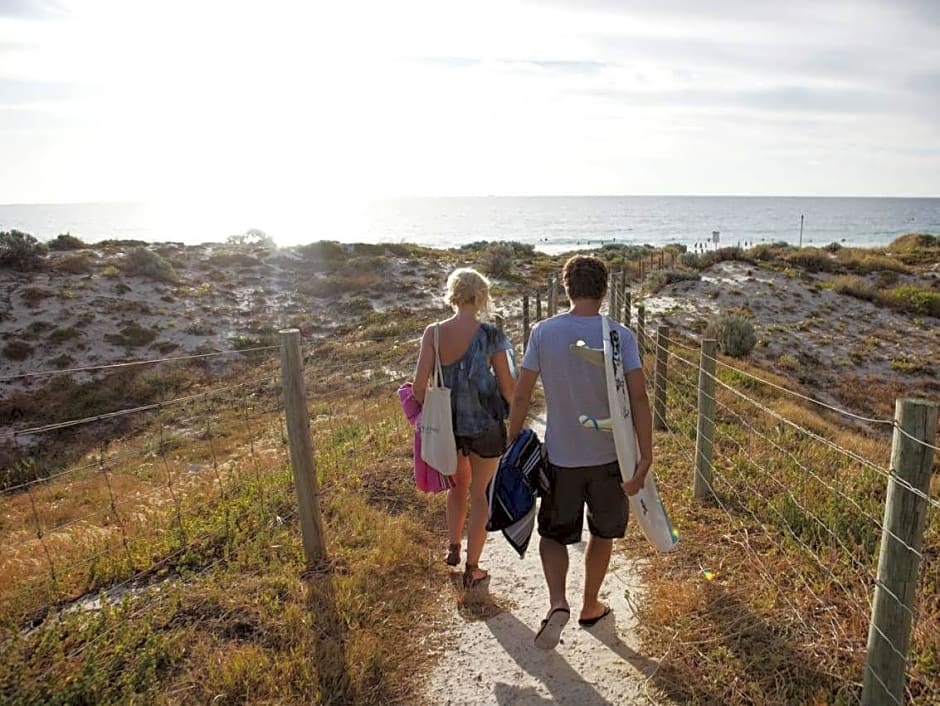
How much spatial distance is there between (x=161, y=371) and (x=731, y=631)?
1790 centimetres

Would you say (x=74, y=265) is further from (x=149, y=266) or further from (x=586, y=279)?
(x=586, y=279)

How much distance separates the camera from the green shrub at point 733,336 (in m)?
16.3

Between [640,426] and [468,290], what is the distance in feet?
4.47

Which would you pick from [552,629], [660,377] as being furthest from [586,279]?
[660,377]

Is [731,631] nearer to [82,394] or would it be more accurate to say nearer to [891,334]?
[82,394]

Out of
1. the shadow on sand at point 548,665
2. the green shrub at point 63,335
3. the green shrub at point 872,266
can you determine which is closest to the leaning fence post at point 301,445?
the shadow on sand at point 548,665

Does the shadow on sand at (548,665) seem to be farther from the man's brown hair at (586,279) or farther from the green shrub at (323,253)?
the green shrub at (323,253)

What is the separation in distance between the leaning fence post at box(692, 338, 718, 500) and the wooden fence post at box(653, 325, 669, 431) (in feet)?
5.14

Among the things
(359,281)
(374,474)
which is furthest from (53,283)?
(374,474)

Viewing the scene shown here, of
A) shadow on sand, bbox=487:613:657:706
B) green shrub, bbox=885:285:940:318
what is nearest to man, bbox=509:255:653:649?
shadow on sand, bbox=487:613:657:706

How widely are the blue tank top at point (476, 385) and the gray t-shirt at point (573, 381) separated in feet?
2.15

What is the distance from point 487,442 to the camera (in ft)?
13.9

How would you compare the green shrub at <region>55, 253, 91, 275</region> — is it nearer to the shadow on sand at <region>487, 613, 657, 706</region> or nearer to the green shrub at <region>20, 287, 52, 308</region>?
the green shrub at <region>20, 287, 52, 308</region>

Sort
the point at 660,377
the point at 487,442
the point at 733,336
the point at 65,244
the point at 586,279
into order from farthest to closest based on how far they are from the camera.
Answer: the point at 65,244, the point at 733,336, the point at 660,377, the point at 487,442, the point at 586,279
